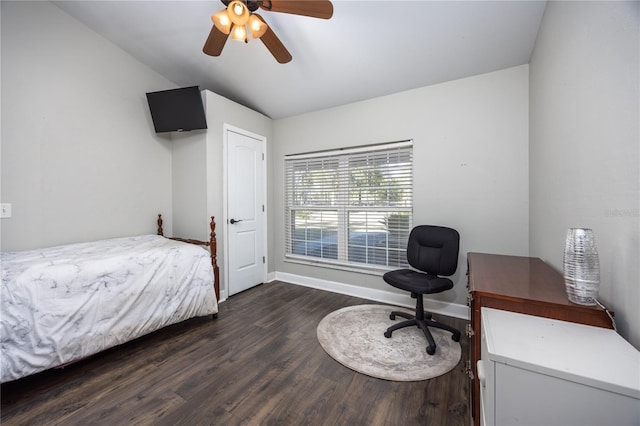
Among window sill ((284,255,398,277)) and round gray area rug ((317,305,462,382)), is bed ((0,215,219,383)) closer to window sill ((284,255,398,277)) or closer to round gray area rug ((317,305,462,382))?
round gray area rug ((317,305,462,382))

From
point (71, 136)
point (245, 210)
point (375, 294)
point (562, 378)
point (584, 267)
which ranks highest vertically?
point (71, 136)

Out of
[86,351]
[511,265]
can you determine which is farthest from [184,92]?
[511,265]

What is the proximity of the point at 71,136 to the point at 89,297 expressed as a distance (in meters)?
1.83

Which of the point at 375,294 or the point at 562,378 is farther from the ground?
the point at 562,378

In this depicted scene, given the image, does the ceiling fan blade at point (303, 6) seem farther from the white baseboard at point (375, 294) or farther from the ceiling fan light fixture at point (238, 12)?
the white baseboard at point (375, 294)

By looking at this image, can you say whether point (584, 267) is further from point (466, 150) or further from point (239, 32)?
point (239, 32)

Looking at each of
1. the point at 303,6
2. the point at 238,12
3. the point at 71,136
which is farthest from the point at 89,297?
the point at 303,6

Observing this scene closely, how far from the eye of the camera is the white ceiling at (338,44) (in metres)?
2.02

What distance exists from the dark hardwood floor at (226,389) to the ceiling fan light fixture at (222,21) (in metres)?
2.44

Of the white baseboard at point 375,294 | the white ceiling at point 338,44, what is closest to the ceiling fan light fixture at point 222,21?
→ the white ceiling at point 338,44

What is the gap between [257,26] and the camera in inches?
69.6

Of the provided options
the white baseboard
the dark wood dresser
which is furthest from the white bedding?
the dark wood dresser

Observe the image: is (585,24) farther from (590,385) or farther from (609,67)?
(590,385)

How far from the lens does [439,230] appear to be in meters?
2.39
